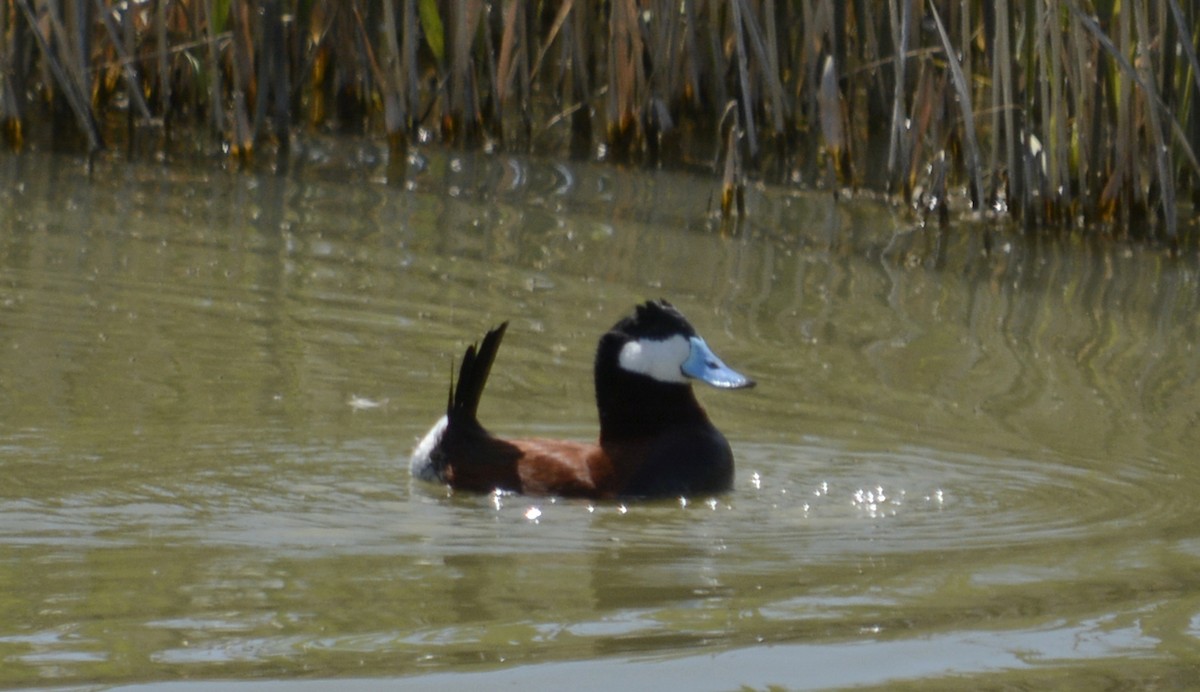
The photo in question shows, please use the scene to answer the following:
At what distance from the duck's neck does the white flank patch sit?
0.38 m

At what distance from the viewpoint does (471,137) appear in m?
8.12

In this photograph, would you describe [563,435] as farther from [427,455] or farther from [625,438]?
[427,455]

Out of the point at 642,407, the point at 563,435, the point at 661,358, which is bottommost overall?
the point at 563,435

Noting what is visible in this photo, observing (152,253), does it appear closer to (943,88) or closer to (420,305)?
(420,305)

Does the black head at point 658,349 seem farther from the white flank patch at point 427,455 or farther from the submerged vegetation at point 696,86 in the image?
the submerged vegetation at point 696,86

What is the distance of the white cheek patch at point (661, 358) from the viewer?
14.5 feet

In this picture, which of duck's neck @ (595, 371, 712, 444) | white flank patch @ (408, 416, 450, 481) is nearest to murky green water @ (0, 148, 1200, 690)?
white flank patch @ (408, 416, 450, 481)

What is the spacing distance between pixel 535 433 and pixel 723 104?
11.1 ft

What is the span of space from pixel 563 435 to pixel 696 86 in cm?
364

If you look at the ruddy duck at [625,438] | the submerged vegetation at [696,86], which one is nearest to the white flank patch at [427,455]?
the ruddy duck at [625,438]

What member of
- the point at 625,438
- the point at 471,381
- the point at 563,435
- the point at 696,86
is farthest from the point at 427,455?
the point at 696,86

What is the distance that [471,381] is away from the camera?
175 inches

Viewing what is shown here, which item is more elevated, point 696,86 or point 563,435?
point 696,86

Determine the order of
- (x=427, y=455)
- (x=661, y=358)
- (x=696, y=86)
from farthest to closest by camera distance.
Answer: (x=696, y=86), (x=661, y=358), (x=427, y=455)
